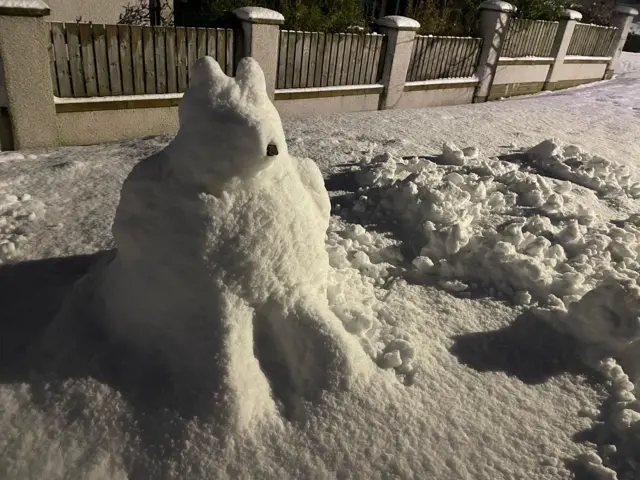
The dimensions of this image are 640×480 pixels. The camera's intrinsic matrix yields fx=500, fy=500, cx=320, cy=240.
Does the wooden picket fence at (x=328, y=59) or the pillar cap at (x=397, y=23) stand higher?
the pillar cap at (x=397, y=23)

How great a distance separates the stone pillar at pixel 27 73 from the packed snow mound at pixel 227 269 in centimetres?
353

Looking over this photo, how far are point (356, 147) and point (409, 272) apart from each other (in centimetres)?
268

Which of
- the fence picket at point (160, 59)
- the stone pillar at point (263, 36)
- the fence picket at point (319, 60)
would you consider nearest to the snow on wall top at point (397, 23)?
the fence picket at point (319, 60)

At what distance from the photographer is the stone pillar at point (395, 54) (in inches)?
306

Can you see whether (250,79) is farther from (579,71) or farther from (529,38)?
(579,71)

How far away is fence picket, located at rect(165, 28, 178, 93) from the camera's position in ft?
19.3

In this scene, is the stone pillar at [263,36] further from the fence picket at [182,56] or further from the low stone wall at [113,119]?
the low stone wall at [113,119]

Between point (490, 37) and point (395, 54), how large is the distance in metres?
2.61

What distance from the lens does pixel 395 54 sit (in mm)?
7945

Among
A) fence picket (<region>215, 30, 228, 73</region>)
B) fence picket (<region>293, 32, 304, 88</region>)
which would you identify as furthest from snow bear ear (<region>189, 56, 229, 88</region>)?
fence picket (<region>293, 32, 304, 88</region>)

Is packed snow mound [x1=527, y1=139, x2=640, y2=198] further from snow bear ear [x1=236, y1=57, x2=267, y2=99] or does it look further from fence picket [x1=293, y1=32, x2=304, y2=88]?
snow bear ear [x1=236, y1=57, x2=267, y2=99]

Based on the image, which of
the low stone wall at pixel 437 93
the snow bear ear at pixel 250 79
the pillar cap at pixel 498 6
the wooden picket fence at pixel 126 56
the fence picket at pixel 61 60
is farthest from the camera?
the pillar cap at pixel 498 6

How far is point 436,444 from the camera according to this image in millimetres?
2312

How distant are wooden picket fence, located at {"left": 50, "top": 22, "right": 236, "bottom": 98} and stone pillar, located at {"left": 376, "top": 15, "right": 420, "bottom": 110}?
2740mm
